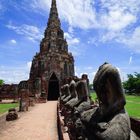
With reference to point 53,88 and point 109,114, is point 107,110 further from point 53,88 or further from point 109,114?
point 53,88

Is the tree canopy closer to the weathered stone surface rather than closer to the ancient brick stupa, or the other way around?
the ancient brick stupa

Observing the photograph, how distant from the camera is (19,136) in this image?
34.4 feet

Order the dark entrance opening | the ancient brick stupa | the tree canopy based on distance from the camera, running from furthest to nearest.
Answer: the tree canopy, the dark entrance opening, the ancient brick stupa

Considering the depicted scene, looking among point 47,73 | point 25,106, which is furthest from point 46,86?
point 25,106

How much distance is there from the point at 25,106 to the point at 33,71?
2253 cm

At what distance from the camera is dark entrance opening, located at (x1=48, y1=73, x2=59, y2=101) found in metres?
41.5

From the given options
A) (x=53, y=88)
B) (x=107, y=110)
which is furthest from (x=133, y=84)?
(x=107, y=110)

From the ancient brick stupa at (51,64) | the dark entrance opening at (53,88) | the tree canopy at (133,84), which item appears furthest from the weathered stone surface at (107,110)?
the tree canopy at (133,84)

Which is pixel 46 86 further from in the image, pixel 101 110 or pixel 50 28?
pixel 101 110

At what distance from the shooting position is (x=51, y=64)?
133 ft

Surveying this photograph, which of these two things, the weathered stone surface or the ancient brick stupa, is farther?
the ancient brick stupa

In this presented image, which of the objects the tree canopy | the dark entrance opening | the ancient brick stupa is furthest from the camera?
the tree canopy

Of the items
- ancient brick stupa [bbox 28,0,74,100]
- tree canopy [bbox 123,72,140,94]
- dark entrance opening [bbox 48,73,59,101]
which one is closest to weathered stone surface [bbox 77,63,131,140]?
ancient brick stupa [bbox 28,0,74,100]

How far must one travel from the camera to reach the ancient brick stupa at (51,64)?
39.7 meters
